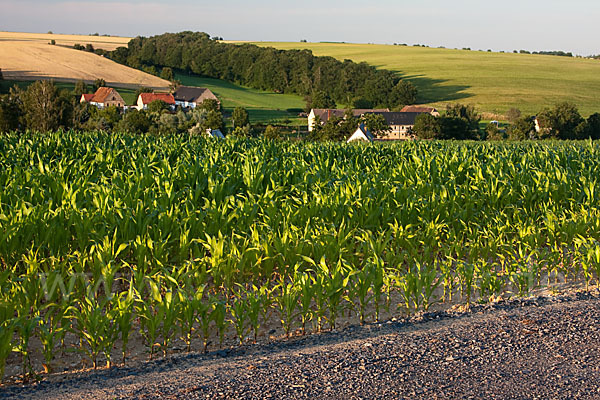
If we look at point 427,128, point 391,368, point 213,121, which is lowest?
point 427,128

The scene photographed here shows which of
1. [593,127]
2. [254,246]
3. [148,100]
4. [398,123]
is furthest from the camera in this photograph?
[148,100]

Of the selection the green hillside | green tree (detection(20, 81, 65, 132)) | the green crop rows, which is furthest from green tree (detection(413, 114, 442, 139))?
the green crop rows

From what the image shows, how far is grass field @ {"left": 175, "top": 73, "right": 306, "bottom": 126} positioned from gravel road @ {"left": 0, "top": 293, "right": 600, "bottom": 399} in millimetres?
92349

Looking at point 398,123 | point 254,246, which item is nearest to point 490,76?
point 398,123

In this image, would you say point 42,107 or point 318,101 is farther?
point 318,101

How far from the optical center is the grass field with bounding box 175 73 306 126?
103m

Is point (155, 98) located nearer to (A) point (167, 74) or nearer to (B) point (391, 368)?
(A) point (167, 74)

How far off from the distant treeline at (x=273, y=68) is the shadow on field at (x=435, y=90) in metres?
3.83

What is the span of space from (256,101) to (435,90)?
35282 millimetres

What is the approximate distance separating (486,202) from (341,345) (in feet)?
18.9

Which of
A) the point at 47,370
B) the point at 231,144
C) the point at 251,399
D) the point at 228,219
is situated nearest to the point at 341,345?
the point at 251,399

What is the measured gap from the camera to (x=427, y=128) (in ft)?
281

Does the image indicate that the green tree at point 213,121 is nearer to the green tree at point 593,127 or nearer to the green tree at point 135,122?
the green tree at point 135,122

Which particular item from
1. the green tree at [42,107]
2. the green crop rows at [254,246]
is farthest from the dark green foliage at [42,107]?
the green crop rows at [254,246]
